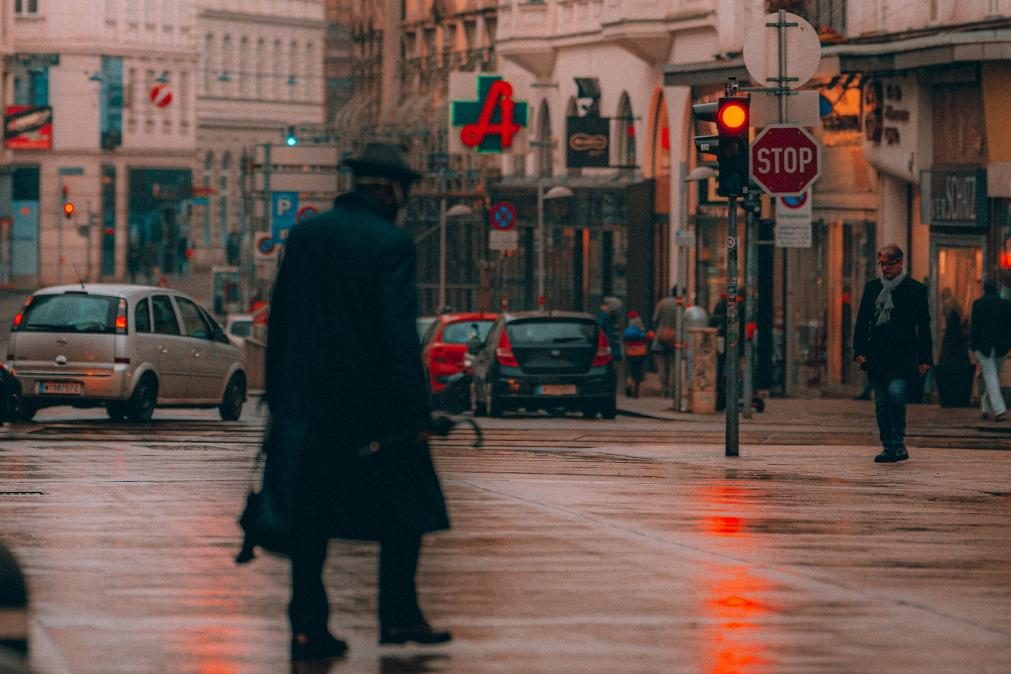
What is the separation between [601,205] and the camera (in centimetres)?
5356

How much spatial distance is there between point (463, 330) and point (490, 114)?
25.6 m

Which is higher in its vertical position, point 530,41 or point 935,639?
point 530,41

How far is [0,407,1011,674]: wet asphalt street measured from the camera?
9547 millimetres

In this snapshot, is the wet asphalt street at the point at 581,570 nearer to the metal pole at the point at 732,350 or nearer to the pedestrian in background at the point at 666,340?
the metal pole at the point at 732,350

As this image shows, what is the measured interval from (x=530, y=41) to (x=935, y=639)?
50.0 m

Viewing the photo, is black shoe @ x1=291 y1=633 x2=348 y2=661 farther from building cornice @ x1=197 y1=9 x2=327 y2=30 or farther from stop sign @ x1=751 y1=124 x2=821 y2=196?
building cornice @ x1=197 y1=9 x2=327 y2=30

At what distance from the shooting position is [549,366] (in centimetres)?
3216

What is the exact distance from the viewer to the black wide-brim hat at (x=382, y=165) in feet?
31.4

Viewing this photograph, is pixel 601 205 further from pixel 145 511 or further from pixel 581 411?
pixel 145 511

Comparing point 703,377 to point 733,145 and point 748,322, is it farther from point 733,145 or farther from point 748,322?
point 733,145

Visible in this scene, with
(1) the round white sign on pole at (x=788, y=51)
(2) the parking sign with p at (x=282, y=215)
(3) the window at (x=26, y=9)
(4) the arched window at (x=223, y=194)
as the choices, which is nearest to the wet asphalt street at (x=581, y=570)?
(1) the round white sign on pole at (x=788, y=51)

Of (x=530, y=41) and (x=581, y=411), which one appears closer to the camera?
(x=581, y=411)

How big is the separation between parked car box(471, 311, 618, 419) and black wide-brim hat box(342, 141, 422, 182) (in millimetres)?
22359

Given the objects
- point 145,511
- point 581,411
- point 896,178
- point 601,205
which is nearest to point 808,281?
point 896,178
